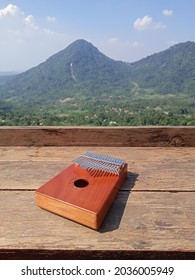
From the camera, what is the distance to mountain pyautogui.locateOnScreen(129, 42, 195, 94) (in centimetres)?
8200

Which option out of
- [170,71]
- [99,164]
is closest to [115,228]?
[99,164]

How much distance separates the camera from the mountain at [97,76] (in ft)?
266

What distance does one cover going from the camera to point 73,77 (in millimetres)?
95250

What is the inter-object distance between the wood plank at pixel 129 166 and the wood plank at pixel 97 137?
4cm

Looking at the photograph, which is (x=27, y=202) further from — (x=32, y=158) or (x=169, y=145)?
(x=169, y=145)

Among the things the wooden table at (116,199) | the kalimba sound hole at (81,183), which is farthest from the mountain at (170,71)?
the kalimba sound hole at (81,183)

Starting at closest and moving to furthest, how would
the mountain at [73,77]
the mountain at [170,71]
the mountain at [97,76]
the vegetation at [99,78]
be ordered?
the vegetation at [99,78], the mountain at [97,76], the mountain at [170,71], the mountain at [73,77]

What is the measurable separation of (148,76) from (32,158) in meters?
99.0

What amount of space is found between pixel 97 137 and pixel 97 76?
322ft

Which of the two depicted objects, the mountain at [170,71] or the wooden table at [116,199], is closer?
the wooden table at [116,199]

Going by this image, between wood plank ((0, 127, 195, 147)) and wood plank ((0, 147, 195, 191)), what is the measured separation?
1.7 inches

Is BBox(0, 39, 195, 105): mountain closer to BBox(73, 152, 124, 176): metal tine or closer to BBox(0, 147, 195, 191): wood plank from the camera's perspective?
BBox(0, 147, 195, 191): wood plank

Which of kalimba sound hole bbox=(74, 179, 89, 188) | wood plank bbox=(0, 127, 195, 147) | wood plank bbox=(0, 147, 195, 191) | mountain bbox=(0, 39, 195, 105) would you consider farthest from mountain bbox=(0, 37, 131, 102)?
kalimba sound hole bbox=(74, 179, 89, 188)

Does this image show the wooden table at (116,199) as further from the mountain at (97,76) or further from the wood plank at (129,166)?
the mountain at (97,76)
